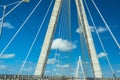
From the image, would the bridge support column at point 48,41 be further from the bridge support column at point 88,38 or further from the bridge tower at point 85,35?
the bridge support column at point 88,38

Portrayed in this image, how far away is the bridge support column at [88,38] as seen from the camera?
1420 inches

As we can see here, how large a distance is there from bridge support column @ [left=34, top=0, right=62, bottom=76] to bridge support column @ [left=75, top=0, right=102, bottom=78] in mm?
2514

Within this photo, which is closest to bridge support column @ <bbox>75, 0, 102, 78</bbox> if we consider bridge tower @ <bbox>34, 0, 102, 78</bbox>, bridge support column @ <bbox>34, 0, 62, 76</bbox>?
bridge tower @ <bbox>34, 0, 102, 78</bbox>

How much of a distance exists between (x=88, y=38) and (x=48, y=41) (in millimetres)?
4925

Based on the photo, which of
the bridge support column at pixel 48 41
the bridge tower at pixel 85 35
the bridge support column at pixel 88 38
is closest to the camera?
the bridge support column at pixel 48 41

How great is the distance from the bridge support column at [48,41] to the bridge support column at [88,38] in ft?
8.25

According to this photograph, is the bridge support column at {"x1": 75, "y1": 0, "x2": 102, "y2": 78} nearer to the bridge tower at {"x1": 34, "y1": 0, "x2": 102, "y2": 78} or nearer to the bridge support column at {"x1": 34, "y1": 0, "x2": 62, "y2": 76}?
the bridge tower at {"x1": 34, "y1": 0, "x2": 102, "y2": 78}

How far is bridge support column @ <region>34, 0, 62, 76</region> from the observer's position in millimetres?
34916

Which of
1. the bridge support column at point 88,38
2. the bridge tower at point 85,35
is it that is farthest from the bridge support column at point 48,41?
the bridge support column at point 88,38

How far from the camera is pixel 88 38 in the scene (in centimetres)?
3688

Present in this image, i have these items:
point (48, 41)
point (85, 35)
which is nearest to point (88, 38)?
point (85, 35)

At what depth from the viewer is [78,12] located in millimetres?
36719

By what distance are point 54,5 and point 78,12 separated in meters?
3.00

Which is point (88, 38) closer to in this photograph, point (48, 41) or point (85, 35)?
point (85, 35)
